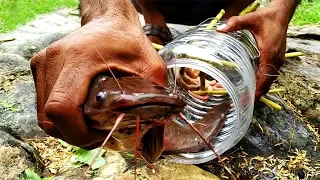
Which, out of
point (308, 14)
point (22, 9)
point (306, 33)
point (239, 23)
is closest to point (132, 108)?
point (239, 23)

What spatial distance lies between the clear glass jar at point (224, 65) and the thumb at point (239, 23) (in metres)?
0.04

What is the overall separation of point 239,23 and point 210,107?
41 centimetres

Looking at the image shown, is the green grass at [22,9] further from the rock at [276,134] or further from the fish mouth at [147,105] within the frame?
the fish mouth at [147,105]

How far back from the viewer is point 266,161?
2066 millimetres

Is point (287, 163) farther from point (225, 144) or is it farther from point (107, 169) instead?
point (107, 169)

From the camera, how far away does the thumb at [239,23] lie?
1797mm

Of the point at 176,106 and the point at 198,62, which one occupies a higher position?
the point at 176,106

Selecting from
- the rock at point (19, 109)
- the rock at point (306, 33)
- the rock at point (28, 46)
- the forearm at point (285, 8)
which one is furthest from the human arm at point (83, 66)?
the rock at point (306, 33)

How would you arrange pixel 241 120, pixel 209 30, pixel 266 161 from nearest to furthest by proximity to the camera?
1. pixel 241 120
2. pixel 209 30
3. pixel 266 161

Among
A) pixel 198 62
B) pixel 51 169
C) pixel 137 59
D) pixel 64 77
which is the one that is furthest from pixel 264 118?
pixel 64 77

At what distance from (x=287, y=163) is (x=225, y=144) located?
44cm

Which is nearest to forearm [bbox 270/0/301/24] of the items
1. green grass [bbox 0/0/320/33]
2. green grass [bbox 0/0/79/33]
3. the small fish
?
the small fish

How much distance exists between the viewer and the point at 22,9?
6.14 meters

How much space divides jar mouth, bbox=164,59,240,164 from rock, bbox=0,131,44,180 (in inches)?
22.2
